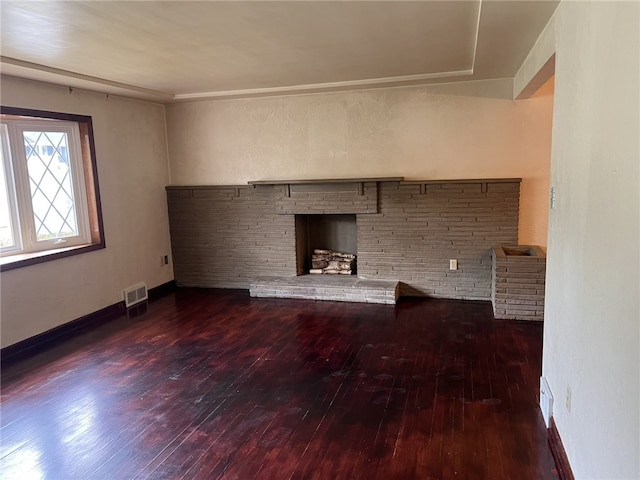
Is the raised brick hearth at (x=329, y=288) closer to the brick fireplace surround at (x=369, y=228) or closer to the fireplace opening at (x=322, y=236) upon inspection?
the brick fireplace surround at (x=369, y=228)

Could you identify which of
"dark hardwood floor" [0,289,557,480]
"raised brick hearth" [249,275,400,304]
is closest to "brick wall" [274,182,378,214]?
"raised brick hearth" [249,275,400,304]

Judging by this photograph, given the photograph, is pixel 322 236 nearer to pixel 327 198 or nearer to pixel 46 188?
pixel 327 198

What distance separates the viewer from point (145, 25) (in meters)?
2.65

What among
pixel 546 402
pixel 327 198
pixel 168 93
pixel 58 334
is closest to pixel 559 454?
pixel 546 402

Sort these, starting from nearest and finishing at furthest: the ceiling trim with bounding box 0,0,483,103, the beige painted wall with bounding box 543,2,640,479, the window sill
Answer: the beige painted wall with bounding box 543,2,640,479, the ceiling trim with bounding box 0,0,483,103, the window sill

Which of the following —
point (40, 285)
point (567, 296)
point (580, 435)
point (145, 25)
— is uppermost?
point (145, 25)

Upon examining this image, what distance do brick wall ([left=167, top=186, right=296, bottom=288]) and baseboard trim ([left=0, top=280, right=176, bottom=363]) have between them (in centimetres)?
78

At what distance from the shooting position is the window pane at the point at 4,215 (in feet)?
12.1

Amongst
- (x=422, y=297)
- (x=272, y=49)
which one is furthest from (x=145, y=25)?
(x=422, y=297)

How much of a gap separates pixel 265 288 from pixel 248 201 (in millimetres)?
1085

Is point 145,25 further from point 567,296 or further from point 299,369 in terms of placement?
point 567,296

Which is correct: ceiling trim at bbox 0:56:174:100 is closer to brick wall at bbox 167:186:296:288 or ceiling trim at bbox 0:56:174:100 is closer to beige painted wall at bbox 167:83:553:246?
beige painted wall at bbox 167:83:553:246

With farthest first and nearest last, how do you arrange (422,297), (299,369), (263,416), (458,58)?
1. (422,297)
2. (458,58)
3. (299,369)
4. (263,416)

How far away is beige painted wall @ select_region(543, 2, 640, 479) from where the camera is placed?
1.29 m
